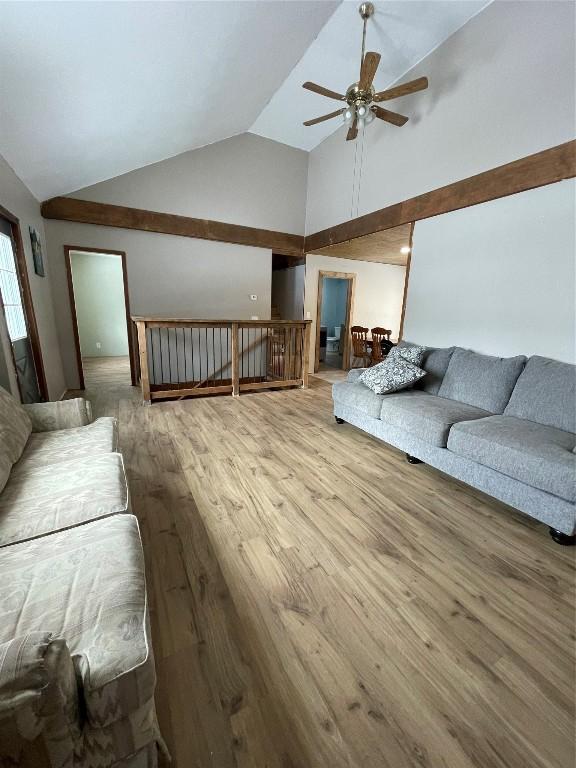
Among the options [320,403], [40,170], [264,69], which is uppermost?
[264,69]

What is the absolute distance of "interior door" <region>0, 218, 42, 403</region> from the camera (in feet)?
9.21

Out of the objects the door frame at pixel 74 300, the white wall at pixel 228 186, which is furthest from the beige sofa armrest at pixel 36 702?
the white wall at pixel 228 186

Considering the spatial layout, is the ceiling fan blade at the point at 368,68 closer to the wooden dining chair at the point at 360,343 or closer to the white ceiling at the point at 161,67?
the white ceiling at the point at 161,67

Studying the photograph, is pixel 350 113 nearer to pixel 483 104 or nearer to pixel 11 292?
pixel 483 104

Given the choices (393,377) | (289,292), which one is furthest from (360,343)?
(393,377)

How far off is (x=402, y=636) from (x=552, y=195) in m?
3.26

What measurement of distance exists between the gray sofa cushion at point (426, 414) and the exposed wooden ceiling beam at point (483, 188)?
6.29ft

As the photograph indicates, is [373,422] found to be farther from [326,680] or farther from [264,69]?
[264,69]

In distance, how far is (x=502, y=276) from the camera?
2.94 metres

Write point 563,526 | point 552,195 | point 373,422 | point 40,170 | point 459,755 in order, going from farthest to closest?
point 40,170 < point 373,422 < point 552,195 < point 563,526 < point 459,755

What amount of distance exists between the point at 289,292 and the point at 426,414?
5012 millimetres

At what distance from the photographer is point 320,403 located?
14.1 ft

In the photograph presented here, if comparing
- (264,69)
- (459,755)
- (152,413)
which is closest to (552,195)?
(264,69)

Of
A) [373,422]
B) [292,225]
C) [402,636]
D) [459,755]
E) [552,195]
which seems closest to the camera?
[459,755]
